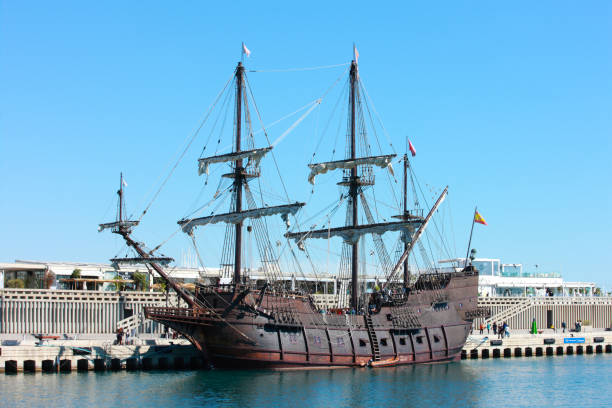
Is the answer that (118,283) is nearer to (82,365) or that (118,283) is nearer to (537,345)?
(82,365)

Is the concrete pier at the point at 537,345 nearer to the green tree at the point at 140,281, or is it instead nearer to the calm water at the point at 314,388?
the calm water at the point at 314,388

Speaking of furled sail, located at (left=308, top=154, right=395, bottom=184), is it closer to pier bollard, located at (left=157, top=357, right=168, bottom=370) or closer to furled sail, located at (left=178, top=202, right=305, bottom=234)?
furled sail, located at (left=178, top=202, right=305, bottom=234)

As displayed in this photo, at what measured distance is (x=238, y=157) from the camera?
48.3 meters

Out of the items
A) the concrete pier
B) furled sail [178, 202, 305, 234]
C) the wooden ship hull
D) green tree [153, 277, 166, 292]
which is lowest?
the concrete pier

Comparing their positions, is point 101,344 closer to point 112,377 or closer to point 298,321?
point 112,377

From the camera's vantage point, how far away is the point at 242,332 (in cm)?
4316

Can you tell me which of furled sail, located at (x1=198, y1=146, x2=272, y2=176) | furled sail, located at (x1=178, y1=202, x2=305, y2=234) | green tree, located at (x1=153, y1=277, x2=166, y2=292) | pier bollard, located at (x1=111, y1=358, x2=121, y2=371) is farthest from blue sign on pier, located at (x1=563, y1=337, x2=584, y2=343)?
pier bollard, located at (x1=111, y1=358, x2=121, y2=371)

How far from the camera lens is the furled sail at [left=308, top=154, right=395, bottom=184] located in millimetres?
52875

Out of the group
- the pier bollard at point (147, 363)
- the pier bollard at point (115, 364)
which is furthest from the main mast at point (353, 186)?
the pier bollard at point (115, 364)

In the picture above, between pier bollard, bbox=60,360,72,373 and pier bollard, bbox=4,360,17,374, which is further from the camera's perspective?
pier bollard, bbox=60,360,72,373

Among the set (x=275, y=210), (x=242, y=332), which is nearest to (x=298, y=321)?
(x=242, y=332)

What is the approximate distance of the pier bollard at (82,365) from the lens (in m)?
44.0

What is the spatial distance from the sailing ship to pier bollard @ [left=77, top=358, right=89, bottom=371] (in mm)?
4578

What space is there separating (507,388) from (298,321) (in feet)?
39.2
